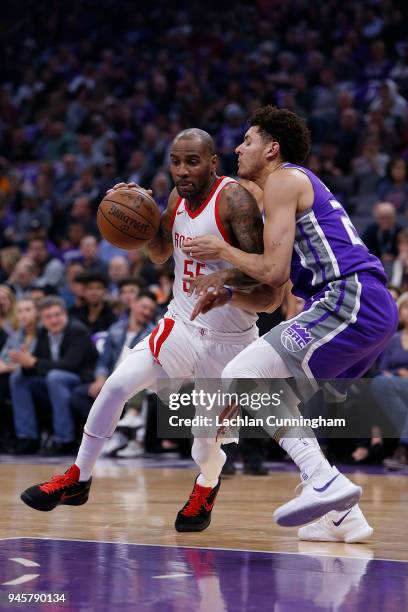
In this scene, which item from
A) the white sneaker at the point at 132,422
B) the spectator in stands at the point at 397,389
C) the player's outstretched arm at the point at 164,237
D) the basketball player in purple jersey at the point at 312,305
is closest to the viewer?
the basketball player in purple jersey at the point at 312,305

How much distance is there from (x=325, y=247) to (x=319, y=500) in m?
1.02

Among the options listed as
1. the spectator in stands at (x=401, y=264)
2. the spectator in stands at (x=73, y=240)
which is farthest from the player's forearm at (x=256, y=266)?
the spectator in stands at (x=73, y=240)

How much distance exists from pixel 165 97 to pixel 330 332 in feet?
37.3

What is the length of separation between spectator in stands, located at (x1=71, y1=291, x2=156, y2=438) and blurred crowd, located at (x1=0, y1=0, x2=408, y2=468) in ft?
0.06

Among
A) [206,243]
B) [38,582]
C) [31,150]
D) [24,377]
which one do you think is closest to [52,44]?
[31,150]

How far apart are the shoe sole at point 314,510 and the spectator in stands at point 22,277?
7.36 m

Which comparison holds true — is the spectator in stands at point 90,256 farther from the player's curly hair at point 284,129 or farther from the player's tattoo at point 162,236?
the player's curly hair at point 284,129

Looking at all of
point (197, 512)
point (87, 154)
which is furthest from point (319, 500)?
point (87, 154)

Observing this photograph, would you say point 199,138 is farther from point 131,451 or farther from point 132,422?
point 131,451

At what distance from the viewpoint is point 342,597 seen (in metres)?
3.14

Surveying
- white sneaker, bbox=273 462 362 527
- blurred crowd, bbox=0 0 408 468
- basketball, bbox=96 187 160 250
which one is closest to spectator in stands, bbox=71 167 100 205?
blurred crowd, bbox=0 0 408 468

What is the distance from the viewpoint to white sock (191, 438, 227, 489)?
4707 mm

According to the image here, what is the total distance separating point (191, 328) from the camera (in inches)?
184

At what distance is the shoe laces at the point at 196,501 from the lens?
4730 mm
